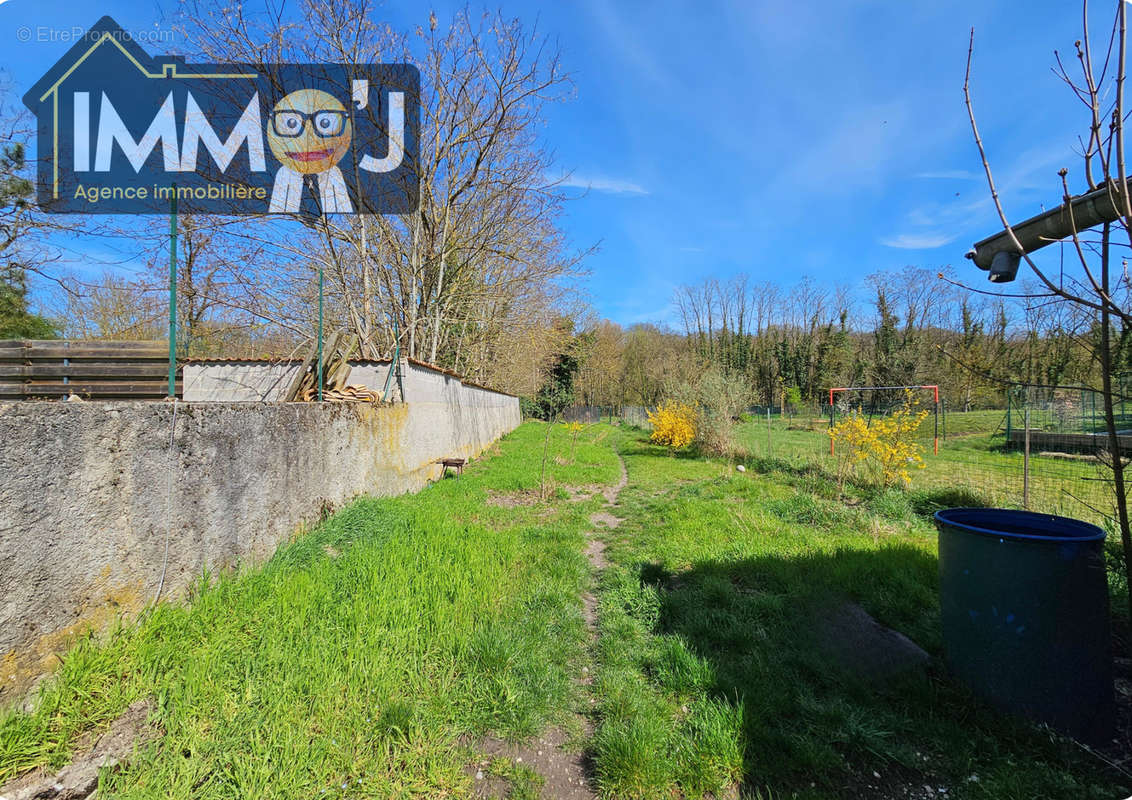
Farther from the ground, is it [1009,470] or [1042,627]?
[1042,627]

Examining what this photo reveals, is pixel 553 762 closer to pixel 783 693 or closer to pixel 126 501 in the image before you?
pixel 783 693

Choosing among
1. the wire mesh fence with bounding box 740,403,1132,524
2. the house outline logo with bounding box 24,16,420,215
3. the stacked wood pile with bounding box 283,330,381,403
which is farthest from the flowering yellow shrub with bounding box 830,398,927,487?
the house outline logo with bounding box 24,16,420,215

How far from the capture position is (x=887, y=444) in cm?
661

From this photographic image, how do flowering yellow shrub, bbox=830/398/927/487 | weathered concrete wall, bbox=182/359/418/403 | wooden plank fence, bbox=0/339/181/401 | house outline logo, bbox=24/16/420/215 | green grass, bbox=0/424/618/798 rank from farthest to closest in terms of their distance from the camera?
weathered concrete wall, bbox=182/359/418/403
flowering yellow shrub, bbox=830/398/927/487
house outline logo, bbox=24/16/420/215
wooden plank fence, bbox=0/339/181/401
green grass, bbox=0/424/618/798

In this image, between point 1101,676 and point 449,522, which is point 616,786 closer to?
point 1101,676

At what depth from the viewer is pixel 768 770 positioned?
182 cm

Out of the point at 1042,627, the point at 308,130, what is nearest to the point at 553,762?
the point at 1042,627

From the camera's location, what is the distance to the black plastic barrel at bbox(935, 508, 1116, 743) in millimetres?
1808

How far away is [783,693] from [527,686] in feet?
4.48

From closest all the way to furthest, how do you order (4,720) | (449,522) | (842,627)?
1. (4,720)
2. (842,627)
3. (449,522)

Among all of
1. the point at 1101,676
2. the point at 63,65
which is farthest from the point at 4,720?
the point at 63,65

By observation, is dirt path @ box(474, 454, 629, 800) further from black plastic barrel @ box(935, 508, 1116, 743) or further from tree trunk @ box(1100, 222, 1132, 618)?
tree trunk @ box(1100, 222, 1132, 618)

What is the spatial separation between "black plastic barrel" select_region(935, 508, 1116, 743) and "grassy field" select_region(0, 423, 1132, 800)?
0.14 m

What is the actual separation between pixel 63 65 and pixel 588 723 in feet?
25.3
